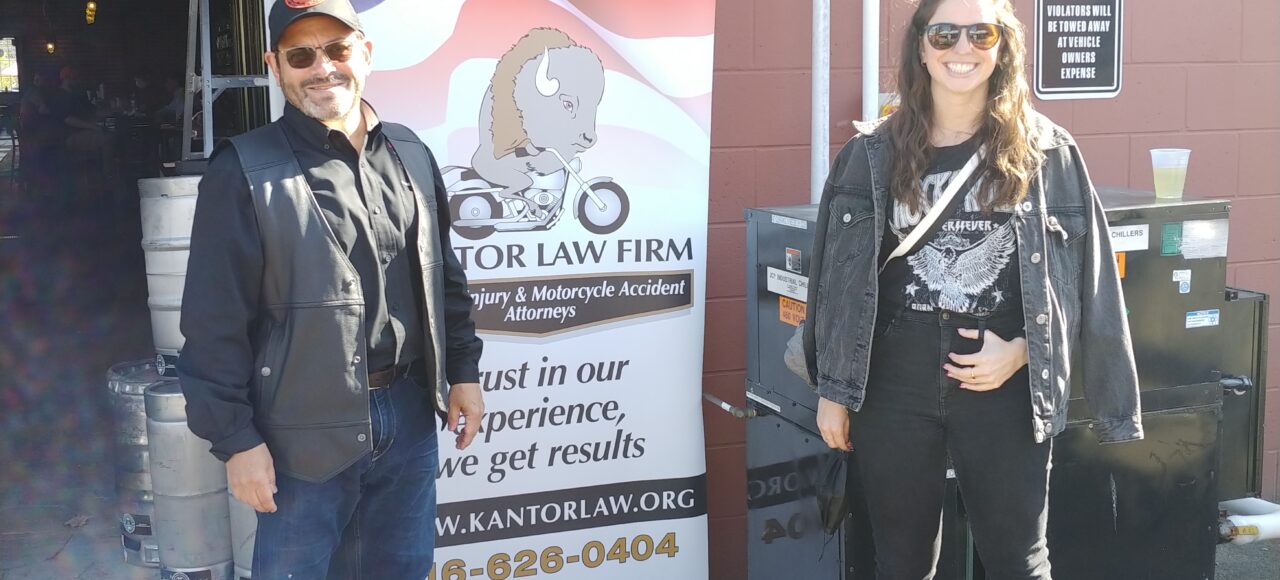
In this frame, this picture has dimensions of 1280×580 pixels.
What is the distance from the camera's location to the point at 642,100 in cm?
355

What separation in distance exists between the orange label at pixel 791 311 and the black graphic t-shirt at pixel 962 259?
79 cm

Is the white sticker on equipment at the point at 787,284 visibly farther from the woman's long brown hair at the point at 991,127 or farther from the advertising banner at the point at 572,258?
the woman's long brown hair at the point at 991,127

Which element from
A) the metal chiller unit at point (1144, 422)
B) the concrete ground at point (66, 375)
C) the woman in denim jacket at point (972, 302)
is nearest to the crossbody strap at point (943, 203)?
the woman in denim jacket at point (972, 302)

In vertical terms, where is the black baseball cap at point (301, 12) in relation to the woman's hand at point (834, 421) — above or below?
above

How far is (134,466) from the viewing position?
3.66 meters

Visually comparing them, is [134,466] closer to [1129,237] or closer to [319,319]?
[319,319]

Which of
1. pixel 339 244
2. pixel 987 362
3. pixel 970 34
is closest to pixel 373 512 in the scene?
pixel 339 244

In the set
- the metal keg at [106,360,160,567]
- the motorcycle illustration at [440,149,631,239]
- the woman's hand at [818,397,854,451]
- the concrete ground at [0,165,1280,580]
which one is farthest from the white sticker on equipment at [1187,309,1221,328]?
the metal keg at [106,360,160,567]

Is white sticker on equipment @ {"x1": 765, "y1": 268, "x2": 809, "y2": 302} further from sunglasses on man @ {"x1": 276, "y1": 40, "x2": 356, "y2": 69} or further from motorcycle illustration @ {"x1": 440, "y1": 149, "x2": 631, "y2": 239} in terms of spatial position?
sunglasses on man @ {"x1": 276, "y1": 40, "x2": 356, "y2": 69}

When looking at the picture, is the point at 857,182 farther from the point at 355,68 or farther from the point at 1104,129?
the point at 1104,129

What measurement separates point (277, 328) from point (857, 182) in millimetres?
1254

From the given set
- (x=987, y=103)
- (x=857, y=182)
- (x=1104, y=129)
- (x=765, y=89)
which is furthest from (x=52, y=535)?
(x=1104, y=129)

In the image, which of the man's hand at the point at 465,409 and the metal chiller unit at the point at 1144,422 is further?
the metal chiller unit at the point at 1144,422

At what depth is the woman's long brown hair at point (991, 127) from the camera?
2.38 meters
